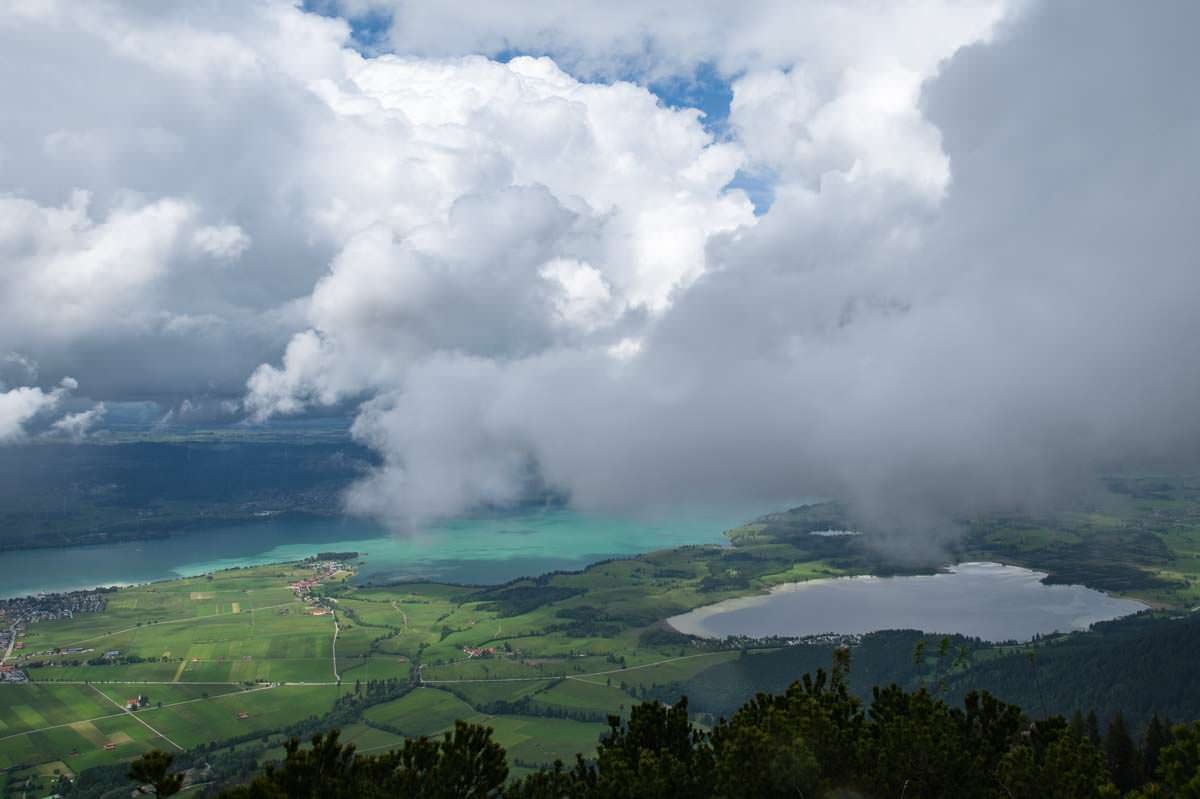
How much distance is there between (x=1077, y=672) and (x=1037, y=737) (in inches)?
3568

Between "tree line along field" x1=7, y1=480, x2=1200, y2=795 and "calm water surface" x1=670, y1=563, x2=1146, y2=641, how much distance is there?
8607mm

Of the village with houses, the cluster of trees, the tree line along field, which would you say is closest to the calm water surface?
the tree line along field

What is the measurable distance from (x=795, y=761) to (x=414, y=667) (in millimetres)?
111275

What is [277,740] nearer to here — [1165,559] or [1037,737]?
[1037,737]

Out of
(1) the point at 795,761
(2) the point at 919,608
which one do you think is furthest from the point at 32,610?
(1) the point at 795,761

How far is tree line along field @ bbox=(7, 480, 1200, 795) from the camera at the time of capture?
303ft

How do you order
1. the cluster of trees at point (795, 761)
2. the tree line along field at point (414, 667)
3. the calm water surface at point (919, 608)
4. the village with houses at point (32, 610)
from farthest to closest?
the calm water surface at point (919, 608) → the village with houses at point (32, 610) → the tree line along field at point (414, 667) → the cluster of trees at point (795, 761)

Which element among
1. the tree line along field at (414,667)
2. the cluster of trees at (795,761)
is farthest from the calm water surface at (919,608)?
the cluster of trees at (795,761)

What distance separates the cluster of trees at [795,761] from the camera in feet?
63.6

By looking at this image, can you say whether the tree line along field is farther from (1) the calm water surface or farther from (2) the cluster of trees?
(2) the cluster of trees

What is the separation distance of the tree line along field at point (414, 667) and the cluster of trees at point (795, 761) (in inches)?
1843

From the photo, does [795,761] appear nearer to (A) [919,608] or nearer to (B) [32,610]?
(A) [919,608]

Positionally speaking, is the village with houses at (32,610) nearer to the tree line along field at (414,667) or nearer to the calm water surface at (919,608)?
the tree line along field at (414,667)

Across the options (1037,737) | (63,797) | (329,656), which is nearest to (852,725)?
(1037,737)
